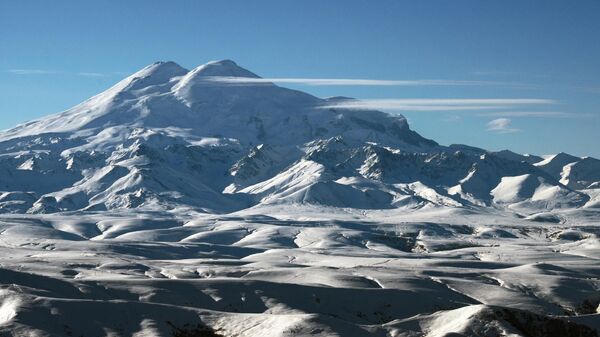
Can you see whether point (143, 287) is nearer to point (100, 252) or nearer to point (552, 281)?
point (552, 281)

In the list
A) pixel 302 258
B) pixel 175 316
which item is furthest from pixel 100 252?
pixel 175 316

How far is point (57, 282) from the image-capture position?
9619cm

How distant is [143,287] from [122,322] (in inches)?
1080

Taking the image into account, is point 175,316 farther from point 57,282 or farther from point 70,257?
point 70,257

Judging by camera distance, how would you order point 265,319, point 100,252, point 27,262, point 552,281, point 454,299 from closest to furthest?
1. point 265,319
2. point 454,299
3. point 552,281
4. point 27,262
5. point 100,252

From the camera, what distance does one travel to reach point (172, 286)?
100375 mm

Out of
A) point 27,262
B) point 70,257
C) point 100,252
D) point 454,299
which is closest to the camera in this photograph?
point 454,299

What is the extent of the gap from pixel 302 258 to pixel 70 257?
55106 mm

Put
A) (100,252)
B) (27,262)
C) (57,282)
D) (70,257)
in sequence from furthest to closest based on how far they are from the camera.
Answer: (100,252) → (70,257) → (27,262) → (57,282)

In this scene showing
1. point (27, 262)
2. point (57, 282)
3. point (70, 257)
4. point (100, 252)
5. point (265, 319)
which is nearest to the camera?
point (265, 319)

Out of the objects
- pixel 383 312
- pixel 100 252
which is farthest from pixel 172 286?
pixel 100 252

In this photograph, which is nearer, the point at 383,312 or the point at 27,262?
the point at 383,312

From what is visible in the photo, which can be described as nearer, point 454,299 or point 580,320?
point 580,320

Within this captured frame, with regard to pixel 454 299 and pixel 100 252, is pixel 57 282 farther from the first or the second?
pixel 100 252
